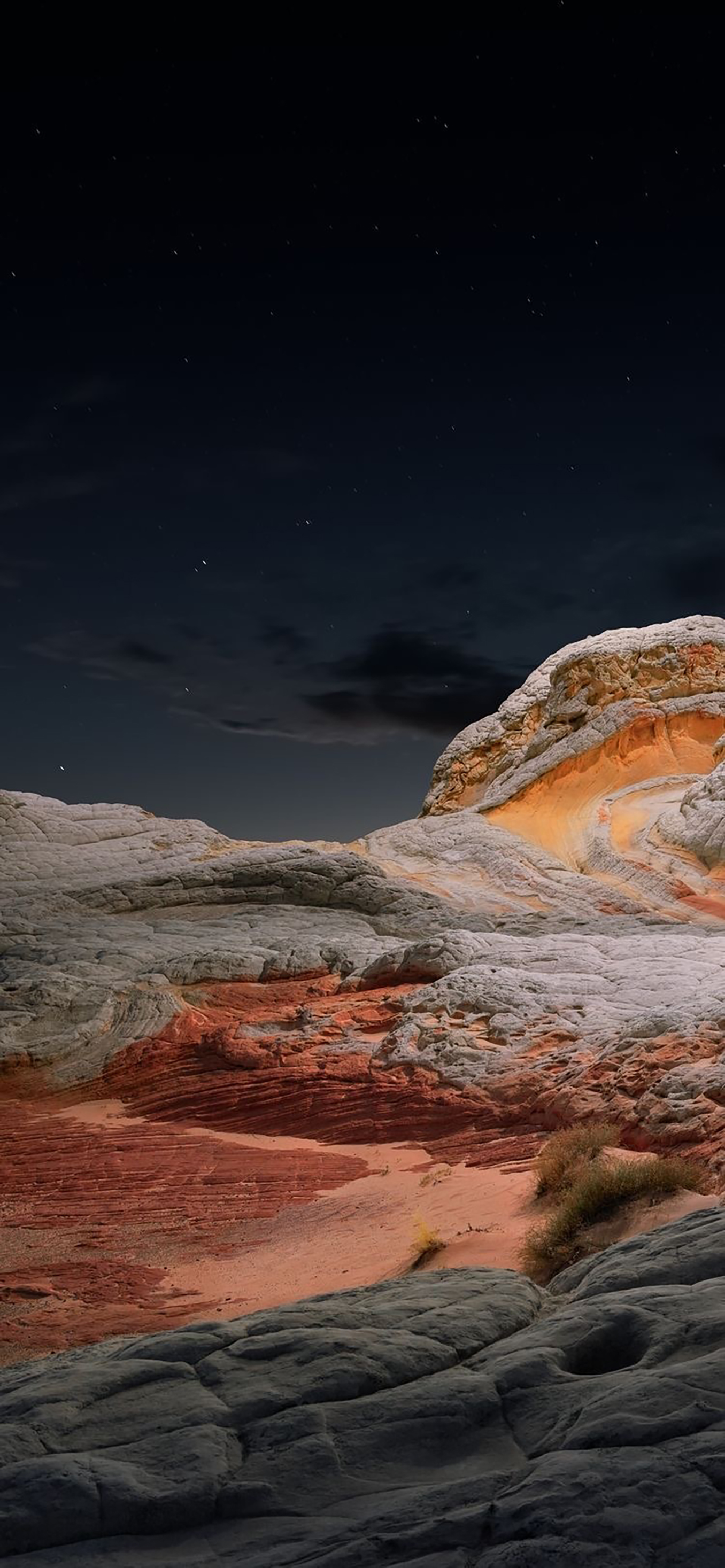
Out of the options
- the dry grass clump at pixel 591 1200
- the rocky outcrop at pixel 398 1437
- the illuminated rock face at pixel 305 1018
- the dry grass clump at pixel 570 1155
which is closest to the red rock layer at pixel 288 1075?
the illuminated rock face at pixel 305 1018

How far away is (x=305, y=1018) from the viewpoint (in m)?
→ 18.6

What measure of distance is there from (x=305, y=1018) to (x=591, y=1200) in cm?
1038

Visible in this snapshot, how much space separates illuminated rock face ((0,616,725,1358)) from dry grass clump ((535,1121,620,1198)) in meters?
0.46

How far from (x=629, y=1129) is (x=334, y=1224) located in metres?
3.82

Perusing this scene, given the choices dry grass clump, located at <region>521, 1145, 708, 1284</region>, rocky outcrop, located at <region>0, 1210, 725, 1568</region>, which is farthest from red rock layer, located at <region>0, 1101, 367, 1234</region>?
rocky outcrop, located at <region>0, 1210, 725, 1568</region>

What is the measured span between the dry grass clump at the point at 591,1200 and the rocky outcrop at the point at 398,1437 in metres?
2.73

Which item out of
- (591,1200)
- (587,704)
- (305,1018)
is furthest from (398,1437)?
(587,704)

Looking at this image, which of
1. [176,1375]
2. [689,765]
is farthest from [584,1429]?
[689,765]

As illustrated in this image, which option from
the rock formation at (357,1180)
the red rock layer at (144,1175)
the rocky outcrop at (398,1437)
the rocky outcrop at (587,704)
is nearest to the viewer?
the rocky outcrop at (398,1437)

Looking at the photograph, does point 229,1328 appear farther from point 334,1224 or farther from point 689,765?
point 689,765

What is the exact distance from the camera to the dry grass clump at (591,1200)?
329 inches

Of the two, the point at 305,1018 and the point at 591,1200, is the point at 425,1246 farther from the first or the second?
the point at 305,1018

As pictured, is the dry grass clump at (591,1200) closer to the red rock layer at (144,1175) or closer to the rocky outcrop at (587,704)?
the red rock layer at (144,1175)

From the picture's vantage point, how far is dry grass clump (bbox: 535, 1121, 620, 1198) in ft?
33.9
